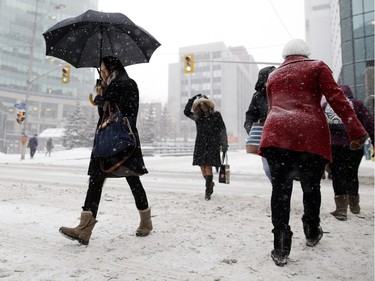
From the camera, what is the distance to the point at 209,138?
18.1ft

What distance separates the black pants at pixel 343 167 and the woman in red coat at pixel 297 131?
1.72 m

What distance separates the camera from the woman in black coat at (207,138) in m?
5.42

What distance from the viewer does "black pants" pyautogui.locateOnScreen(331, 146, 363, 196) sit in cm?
415

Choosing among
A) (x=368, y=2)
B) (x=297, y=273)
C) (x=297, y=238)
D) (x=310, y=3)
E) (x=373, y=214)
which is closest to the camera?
(x=297, y=273)

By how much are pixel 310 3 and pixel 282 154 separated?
235ft

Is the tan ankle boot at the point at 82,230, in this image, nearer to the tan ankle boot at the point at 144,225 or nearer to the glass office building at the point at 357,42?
the tan ankle boot at the point at 144,225

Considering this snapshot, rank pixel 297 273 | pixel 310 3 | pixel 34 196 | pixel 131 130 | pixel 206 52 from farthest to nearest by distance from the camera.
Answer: pixel 206 52 → pixel 310 3 → pixel 34 196 → pixel 131 130 → pixel 297 273

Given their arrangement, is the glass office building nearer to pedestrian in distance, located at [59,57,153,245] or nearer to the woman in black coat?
the woman in black coat

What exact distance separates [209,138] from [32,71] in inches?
3136

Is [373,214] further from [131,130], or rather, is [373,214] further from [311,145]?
[131,130]

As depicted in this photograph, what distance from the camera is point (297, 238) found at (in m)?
3.13

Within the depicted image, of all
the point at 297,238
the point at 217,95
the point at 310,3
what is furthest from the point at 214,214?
the point at 217,95

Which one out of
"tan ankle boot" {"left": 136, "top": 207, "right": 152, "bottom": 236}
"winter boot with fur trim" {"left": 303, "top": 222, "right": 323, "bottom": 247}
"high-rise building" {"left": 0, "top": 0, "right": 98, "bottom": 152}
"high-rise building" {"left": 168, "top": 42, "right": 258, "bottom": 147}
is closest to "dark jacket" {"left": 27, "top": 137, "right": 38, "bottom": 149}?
"tan ankle boot" {"left": 136, "top": 207, "right": 152, "bottom": 236}

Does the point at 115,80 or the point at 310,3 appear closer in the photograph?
the point at 115,80
